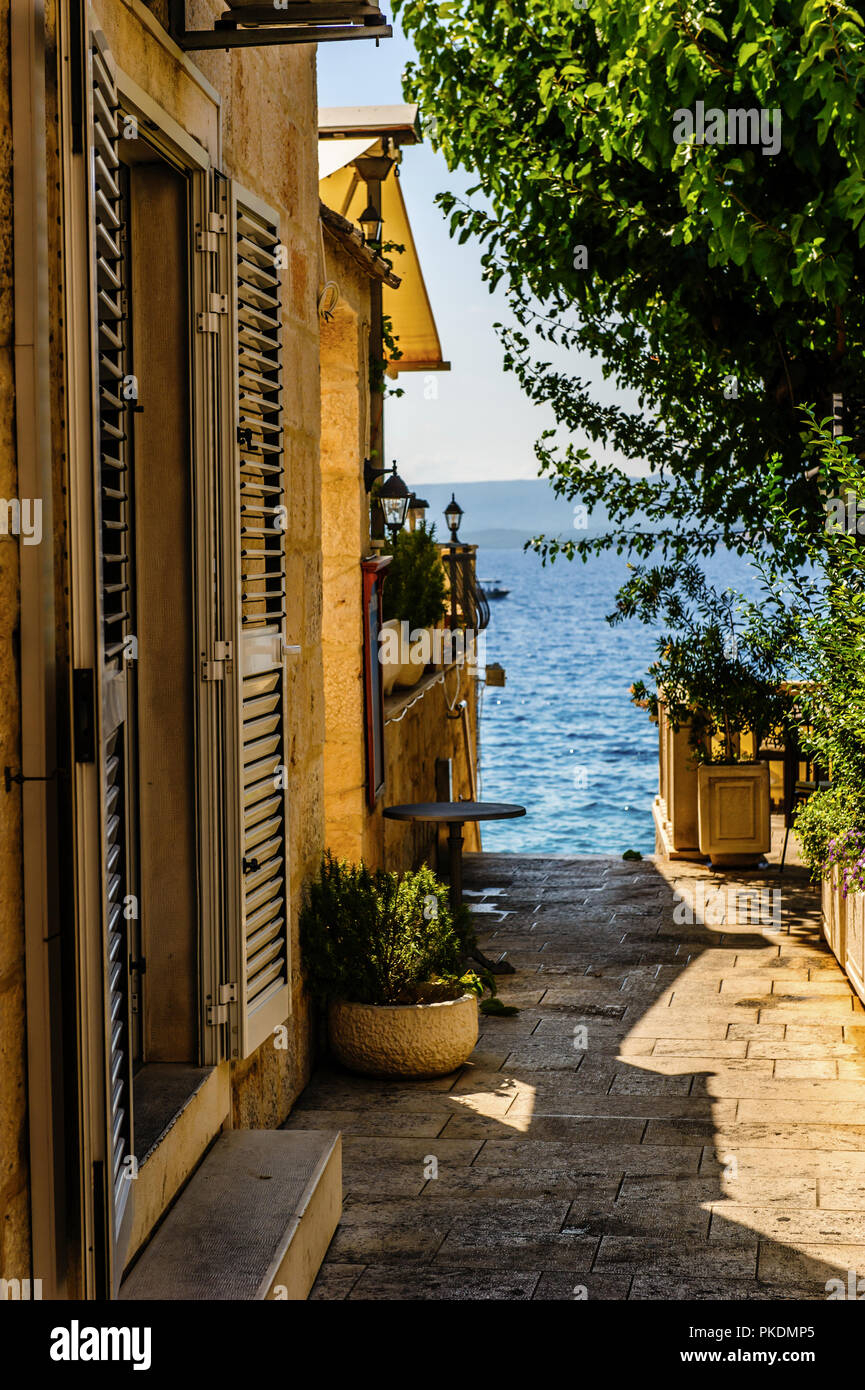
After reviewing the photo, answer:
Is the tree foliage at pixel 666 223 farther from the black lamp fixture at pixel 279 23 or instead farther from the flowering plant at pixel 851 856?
the flowering plant at pixel 851 856

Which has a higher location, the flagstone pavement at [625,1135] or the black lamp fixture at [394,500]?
the black lamp fixture at [394,500]

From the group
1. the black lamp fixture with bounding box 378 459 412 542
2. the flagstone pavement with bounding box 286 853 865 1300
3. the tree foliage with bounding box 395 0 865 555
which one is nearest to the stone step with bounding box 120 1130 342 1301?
the flagstone pavement with bounding box 286 853 865 1300

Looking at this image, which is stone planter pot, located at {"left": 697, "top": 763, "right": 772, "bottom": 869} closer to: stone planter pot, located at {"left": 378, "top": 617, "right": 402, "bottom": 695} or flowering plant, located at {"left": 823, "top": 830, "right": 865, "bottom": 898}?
stone planter pot, located at {"left": 378, "top": 617, "right": 402, "bottom": 695}

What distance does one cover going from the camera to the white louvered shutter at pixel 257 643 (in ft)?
16.7

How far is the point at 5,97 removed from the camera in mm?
2834

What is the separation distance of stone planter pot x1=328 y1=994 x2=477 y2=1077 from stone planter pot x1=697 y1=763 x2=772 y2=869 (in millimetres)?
5255

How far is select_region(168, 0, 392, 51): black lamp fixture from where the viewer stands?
15.0 feet

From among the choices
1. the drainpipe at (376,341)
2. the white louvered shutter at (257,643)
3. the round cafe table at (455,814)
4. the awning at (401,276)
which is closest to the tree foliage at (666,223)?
the drainpipe at (376,341)

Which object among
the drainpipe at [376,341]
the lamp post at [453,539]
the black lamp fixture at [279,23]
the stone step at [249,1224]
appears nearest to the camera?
the stone step at [249,1224]

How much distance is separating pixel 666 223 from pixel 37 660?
7.41 meters

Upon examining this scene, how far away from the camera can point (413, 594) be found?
10.8 meters

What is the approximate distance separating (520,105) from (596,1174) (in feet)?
24.2

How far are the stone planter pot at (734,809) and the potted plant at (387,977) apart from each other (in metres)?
5.11
